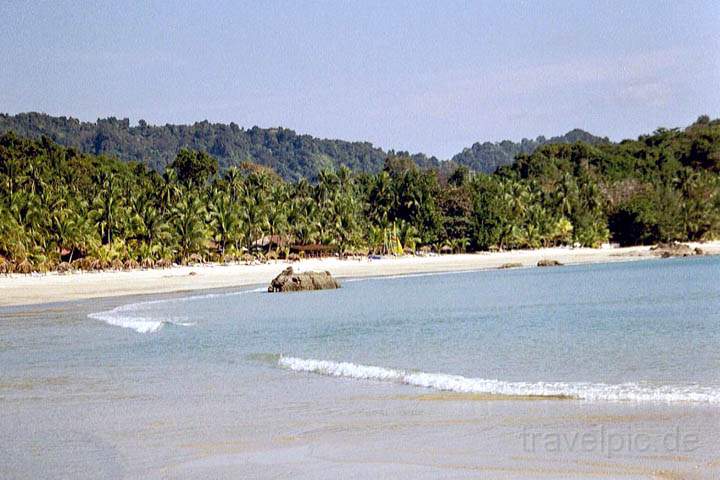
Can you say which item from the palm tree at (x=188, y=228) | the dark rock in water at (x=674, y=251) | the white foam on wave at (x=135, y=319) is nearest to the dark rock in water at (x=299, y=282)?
the white foam on wave at (x=135, y=319)

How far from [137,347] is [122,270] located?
42.2 metres

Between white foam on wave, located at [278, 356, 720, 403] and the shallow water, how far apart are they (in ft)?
0.12

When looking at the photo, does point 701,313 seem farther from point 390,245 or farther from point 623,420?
point 390,245

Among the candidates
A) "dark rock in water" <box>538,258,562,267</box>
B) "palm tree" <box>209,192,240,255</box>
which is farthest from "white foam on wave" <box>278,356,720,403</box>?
"dark rock in water" <box>538,258,562,267</box>

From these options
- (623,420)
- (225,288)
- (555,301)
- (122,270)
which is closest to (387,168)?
(122,270)

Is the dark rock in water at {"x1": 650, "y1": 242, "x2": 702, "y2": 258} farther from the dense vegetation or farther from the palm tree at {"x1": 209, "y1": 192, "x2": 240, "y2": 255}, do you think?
the palm tree at {"x1": 209, "y1": 192, "x2": 240, "y2": 255}

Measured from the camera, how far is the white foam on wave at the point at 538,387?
9.73m

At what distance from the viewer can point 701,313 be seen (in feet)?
69.5

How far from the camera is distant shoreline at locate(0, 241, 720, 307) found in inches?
1718

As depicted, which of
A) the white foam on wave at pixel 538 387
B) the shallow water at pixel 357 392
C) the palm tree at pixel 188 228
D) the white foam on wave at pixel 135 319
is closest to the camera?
the shallow water at pixel 357 392

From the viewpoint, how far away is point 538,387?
35.2 ft

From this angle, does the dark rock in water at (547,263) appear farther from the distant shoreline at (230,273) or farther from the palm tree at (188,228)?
the palm tree at (188,228)

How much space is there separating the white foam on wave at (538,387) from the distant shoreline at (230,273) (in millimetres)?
27239

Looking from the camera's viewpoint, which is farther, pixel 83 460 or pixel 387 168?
pixel 387 168
